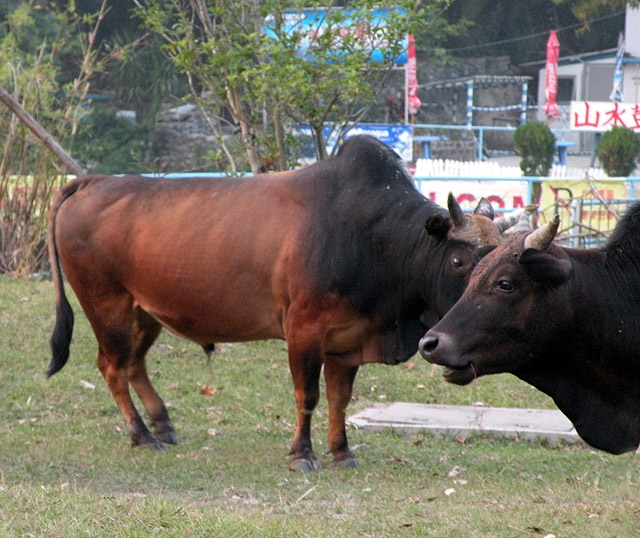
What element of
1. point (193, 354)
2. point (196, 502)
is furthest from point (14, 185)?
point (196, 502)

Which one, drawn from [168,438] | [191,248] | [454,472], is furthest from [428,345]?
[168,438]

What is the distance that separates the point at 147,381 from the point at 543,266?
3.89m

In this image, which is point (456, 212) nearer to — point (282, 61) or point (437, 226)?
point (437, 226)

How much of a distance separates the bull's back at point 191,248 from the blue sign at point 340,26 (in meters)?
2.67

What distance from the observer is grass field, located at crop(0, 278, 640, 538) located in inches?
188

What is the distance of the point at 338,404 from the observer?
6.75 metres

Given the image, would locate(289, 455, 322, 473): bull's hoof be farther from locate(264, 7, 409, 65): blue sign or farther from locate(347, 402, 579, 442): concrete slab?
locate(264, 7, 409, 65): blue sign

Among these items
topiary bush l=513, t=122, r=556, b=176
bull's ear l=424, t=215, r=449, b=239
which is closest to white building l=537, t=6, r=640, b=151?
topiary bush l=513, t=122, r=556, b=176

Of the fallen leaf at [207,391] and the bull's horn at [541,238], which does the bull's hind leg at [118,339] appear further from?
the bull's horn at [541,238]

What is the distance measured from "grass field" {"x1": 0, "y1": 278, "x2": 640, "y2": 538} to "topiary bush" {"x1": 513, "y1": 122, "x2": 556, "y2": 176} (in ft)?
40.8

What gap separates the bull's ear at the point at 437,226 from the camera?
6.23m

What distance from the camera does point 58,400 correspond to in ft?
26.6

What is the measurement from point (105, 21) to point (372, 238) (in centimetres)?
2513

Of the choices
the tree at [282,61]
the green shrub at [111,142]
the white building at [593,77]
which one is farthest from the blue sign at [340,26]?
the white building at [593,77]
